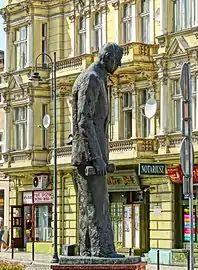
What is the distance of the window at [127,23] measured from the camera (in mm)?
37781

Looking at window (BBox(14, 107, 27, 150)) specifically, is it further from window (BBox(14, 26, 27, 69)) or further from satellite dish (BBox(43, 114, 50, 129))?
window (BBox(14, 26, 27, 69))

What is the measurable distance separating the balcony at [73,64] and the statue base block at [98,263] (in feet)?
86.7

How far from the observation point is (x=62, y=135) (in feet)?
137

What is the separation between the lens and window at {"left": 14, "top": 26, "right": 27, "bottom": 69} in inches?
1708

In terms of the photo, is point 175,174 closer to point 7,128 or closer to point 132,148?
point 132,148

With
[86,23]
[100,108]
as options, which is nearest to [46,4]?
[86,23]

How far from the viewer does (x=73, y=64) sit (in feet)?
129

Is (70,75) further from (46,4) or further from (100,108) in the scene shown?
(100,108)

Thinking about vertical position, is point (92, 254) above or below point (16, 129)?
below

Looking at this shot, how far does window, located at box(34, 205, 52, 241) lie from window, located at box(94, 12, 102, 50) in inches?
320

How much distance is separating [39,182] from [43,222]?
2.08 metres

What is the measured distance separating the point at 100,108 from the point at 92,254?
203 cm

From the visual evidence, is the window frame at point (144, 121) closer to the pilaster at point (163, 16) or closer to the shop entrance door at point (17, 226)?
the pilaster at point (163, 16)

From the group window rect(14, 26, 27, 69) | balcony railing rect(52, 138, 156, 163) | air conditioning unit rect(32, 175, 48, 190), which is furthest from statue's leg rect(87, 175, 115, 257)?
window rect(14, 26, 27, 69)
